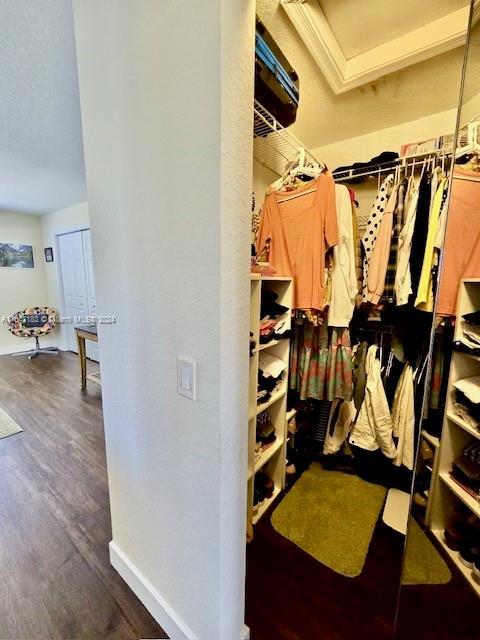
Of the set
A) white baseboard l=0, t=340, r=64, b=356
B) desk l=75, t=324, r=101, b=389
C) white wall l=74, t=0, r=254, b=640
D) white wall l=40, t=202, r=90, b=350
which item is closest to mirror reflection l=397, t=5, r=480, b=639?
white wall l=74, t=0, r=254, b=640

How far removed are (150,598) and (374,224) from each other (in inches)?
81.7

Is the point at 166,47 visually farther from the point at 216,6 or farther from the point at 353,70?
the point at 353,70

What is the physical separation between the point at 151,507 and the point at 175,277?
2.86ft

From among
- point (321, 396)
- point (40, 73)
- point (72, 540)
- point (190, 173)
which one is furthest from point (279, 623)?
point (40, 73)

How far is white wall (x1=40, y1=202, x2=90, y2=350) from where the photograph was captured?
A: 13.5ft

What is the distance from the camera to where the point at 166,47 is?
2.20 ft

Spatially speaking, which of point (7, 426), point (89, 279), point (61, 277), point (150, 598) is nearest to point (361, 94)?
point (150, 598)

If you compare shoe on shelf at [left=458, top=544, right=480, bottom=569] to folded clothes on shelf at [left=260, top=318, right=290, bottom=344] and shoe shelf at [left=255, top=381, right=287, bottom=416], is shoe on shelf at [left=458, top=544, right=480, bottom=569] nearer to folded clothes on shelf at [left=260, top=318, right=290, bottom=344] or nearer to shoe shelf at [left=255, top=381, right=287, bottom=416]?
shoe shelf at [left=255, top=381, right=287, bottom=416]

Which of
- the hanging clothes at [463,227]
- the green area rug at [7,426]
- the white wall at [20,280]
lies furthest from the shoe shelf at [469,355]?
the white wall at [20,280]

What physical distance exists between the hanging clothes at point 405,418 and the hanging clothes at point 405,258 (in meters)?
0.48

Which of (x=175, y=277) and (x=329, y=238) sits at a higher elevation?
(x=329, y=238)

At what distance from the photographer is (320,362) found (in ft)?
5.20

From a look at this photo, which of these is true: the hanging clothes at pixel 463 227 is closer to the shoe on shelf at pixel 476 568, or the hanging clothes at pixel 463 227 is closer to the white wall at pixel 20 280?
the shoe on shelf at pixel 476 568

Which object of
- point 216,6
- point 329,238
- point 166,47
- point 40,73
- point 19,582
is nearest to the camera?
point 216,6
